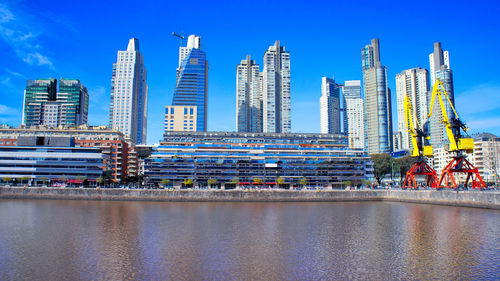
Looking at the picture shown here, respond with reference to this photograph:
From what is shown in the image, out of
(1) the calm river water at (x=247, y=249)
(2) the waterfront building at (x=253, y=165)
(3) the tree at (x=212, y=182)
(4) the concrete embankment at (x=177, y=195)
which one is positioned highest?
(2) the waterfront building at (x=253, y=165)

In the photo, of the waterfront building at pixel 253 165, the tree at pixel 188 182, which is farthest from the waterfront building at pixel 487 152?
the tree at pixel 188 182

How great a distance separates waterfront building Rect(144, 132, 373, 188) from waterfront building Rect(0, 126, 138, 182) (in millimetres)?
13654

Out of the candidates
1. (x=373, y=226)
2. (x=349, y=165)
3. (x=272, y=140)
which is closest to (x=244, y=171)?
(x=272, y=140)

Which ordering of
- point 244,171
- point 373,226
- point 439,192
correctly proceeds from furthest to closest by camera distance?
point 244,171
point 439,192
point 373,226

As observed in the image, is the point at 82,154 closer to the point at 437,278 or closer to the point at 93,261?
the point at 93,261

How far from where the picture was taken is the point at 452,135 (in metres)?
97.1

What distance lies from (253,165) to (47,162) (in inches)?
2959

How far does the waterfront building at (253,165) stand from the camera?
141 meters

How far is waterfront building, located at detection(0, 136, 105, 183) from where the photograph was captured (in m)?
126

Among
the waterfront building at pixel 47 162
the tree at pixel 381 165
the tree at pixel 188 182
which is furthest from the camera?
the tree at pixel 381 165

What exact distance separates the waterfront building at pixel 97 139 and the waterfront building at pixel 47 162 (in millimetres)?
9448

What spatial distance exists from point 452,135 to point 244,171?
74719 millimetres

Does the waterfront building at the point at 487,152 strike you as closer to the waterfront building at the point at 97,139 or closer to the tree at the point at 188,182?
the tree at the point at 188,182

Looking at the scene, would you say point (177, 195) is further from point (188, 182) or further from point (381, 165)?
point (381, 165)
